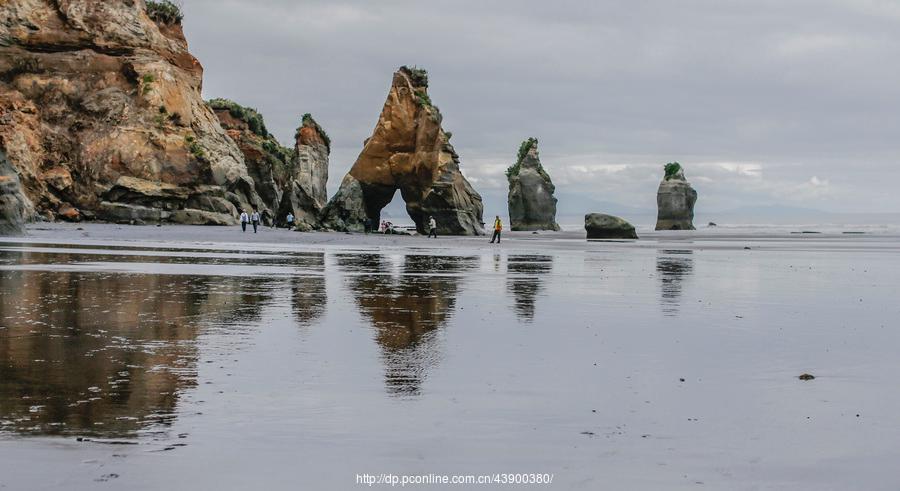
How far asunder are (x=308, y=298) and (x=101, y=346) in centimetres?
654

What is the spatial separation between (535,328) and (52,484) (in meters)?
8.53

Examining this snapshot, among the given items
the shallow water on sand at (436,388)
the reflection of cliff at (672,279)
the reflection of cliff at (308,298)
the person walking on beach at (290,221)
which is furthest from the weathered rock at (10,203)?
the reflection of cliff at (672,279)

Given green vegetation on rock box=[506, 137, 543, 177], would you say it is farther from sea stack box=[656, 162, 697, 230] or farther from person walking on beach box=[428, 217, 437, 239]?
person walking on beach box=[428, 217, 437, 239]

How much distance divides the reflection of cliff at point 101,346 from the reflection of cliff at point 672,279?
7.31m

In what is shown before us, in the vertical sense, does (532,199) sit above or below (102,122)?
below

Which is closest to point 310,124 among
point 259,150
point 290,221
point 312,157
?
point 312,157

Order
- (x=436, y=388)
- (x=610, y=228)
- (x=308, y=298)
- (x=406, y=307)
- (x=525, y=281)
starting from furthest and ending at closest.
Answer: (x=610, y=228)
(x=525, y=281)
(x=308, y=298)
(x=406, y=307)
(x=436, y=388)

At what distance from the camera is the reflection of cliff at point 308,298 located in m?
13.8

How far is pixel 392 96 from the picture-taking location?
79.8 metres

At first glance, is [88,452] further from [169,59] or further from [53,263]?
[169,59]

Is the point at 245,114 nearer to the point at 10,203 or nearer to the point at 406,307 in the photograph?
the point at 10,203

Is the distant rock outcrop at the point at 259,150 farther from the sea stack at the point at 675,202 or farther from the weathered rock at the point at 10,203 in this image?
the sea stack at the point at 675,202

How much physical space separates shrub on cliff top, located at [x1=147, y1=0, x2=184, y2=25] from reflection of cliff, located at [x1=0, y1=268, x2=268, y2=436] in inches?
2632

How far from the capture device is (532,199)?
115188 mm
